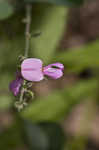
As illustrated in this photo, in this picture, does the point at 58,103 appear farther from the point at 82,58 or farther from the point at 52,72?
the point at 52,72

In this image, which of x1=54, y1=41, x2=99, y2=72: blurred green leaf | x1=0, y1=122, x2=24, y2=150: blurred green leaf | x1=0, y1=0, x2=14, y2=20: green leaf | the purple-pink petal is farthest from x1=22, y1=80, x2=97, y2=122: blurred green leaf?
the purple-pink petal

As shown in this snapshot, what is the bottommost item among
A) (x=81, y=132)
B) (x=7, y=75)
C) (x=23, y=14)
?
(x=81, y=132)

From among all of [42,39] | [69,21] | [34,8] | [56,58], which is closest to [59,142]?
[56,58]

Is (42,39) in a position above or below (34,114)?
above

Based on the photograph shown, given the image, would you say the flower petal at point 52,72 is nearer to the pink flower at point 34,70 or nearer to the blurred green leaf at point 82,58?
the pink flower at point 34,70

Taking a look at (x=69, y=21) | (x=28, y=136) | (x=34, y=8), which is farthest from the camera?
(x=69, y=21)

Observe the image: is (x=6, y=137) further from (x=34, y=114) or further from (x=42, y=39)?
(x=42, y=39)

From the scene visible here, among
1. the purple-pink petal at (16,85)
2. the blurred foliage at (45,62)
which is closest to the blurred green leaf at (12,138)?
the blurred foliage at (45,62)

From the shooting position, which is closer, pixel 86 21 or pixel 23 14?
pixel 23 14
